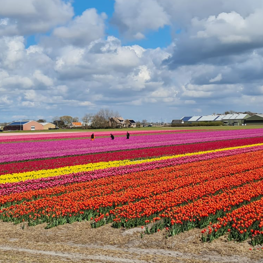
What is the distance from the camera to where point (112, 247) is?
10047mm

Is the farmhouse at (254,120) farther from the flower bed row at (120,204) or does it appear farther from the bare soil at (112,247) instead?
the bare soil at (112,247)

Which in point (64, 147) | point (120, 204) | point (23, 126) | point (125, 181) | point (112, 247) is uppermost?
point (23, 126)

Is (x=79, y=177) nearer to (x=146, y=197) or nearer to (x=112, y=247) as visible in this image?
(x=146, y=197)

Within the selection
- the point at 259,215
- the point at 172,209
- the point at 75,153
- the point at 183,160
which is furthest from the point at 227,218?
the point at 75,153

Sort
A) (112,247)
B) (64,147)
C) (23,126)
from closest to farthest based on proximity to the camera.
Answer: (112,247)
(64,147)
(23,126)

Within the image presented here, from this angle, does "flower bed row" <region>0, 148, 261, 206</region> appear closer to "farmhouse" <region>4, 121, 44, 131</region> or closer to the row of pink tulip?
the row of pink tulip

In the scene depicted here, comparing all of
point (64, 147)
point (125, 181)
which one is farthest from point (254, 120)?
point (125, 181)

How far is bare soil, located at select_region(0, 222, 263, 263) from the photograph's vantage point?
9.11m

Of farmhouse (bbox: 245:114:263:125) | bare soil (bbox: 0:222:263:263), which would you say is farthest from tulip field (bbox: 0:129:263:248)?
farmhouse (bbox: 245:114:263:125)

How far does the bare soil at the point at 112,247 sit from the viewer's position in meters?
9.11

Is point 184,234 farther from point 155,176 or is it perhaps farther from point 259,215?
point 155,176

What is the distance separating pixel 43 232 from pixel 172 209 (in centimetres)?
446

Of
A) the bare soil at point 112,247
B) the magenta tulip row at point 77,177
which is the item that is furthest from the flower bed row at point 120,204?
the magenta tulip row at point 77,177

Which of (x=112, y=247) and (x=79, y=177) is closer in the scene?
(x=112, y=247)
